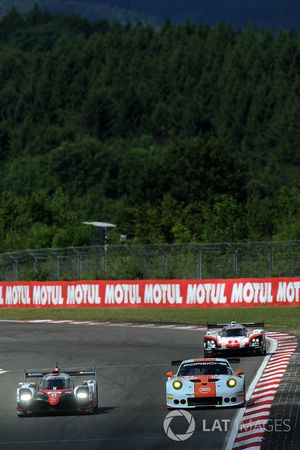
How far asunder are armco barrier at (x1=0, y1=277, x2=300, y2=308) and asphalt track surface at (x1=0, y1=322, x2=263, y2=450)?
12.8 metres

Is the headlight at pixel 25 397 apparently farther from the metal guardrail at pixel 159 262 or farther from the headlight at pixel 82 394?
the metal guardrail at pixel 159 262

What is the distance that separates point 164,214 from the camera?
400ft

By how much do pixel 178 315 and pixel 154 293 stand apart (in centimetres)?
668

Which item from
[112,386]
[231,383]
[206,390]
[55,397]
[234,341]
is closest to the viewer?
[55,397]

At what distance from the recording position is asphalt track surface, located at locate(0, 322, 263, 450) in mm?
21562

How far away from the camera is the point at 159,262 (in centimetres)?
7212

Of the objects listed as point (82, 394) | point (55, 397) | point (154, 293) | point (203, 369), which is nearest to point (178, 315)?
point (154, 293)

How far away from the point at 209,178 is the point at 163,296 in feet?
217

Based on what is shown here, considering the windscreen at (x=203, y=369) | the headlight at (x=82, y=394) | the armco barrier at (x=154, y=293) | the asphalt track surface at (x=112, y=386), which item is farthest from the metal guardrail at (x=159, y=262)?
the headlight at (x=82, y=394)

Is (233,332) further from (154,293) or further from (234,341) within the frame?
(154,293)

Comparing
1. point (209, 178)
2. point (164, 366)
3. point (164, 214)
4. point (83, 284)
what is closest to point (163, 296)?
point (83, 284)

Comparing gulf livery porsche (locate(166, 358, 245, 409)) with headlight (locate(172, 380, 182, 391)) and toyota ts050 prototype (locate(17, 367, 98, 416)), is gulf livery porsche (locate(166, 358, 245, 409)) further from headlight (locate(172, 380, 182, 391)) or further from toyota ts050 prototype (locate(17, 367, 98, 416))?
toyota ts050 prototype (locate(17, 367, 98, 416))

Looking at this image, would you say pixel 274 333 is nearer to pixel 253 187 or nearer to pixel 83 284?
pixel 83 284

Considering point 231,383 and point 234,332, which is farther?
point 234,332
